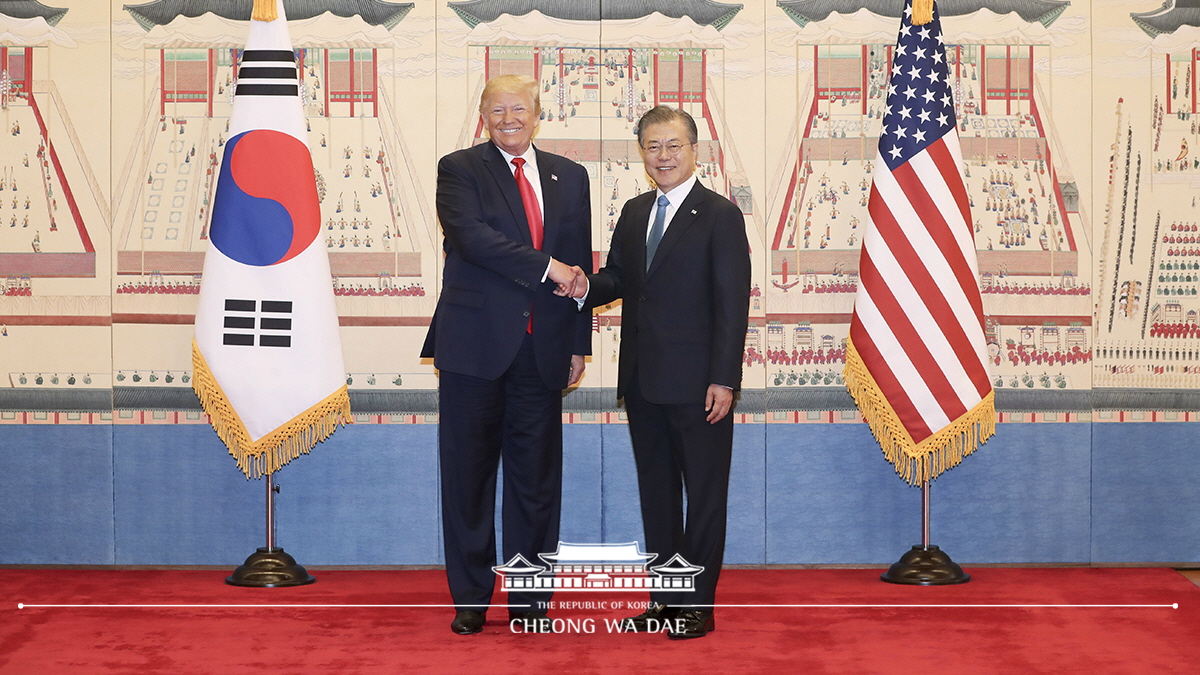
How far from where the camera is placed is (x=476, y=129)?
4.63m

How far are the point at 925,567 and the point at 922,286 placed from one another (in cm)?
113

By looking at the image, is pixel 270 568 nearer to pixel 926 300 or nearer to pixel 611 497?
pixel 611 497

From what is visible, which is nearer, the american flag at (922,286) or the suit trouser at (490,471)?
the suit trouser at (490,471)

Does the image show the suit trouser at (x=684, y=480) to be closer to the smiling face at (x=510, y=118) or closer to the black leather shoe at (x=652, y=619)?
the black leather shoe at (x=652, y=619)

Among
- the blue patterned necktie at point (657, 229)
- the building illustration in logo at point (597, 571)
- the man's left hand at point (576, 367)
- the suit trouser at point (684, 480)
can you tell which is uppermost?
the blue patterned necktie at point (657, 229)

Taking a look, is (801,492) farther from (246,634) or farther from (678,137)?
(246,634)

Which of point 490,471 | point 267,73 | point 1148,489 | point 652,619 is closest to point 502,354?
point 490,471

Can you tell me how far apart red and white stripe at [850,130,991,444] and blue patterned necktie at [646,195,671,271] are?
1.20 metres

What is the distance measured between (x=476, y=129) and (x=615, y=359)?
1.15m

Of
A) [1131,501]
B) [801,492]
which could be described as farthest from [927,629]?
[1131,501]

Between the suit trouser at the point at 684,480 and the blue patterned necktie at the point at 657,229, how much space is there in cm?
42

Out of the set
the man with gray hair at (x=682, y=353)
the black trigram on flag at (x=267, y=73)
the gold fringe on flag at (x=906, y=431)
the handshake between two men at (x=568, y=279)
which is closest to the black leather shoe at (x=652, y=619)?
the man with gray hair at (x=682, y=353)

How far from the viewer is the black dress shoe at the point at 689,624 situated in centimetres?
343

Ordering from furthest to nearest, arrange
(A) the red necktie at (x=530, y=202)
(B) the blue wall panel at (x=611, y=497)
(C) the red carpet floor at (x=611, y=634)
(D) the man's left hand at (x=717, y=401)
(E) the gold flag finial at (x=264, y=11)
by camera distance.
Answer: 1. (B) the blue wall panel at (x=611, y=497)
2. (E) the gold flag finial at (x=264, y=11)
3. (A) the red necktie at (x=530, y=202)
4. (D) the man's left hand at (x=717, y=401)
5. (C) the red carpet floor at (x=611, y=634)
